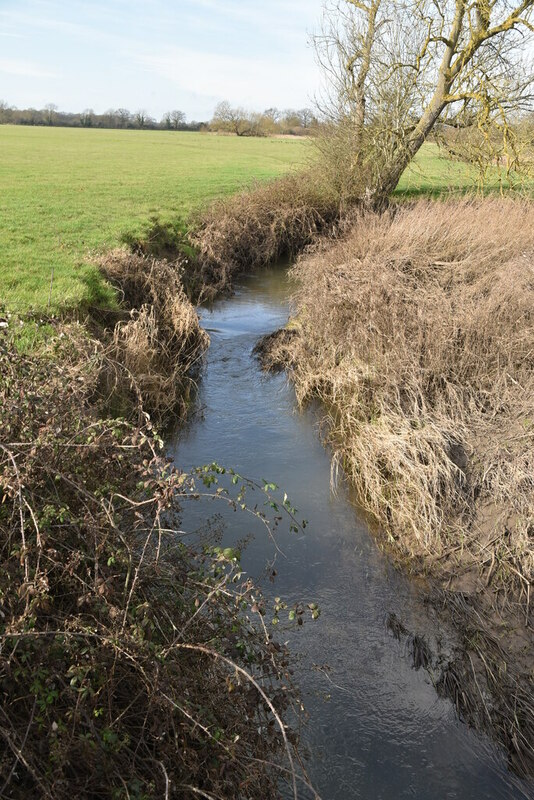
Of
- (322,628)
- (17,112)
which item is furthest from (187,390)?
(17,112)

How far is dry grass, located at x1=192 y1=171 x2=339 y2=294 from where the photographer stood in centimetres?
1705

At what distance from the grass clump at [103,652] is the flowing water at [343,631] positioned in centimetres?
86

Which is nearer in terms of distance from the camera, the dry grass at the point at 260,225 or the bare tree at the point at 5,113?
the dry grass at the point at 260,225

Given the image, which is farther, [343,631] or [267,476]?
[267,476]

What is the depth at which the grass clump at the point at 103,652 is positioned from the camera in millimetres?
2930

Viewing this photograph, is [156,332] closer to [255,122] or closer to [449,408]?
[449,408]

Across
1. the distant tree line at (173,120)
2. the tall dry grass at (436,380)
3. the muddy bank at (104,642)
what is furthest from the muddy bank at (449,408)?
the distant tree line at (173,120)

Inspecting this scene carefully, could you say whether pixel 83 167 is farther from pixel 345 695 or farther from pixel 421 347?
pixel 345 695

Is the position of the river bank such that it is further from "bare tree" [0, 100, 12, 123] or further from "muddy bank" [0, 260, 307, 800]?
"bare tree" [0, 100, 12, 123]

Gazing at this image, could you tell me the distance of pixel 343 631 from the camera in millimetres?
5457

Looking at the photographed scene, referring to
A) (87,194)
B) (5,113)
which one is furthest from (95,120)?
(87,194)

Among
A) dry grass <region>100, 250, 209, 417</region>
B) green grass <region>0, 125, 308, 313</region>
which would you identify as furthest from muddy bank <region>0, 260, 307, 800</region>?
dry grass <region>100, 250, 209, 417</region>

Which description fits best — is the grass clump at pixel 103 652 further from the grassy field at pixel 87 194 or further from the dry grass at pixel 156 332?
the dry grass at pixel 156 332

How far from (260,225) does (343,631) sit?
1545cm
